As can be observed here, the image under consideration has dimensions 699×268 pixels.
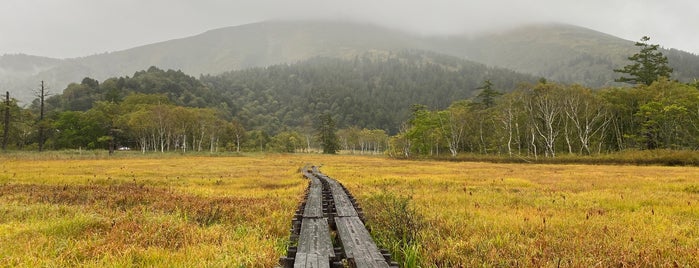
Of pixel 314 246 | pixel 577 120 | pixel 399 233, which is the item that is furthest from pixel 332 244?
pixel 577 120

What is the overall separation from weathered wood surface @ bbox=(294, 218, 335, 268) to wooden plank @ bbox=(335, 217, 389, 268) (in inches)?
11.8

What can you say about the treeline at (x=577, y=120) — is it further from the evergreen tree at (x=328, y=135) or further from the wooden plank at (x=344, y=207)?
the wooden plank at (x=344, y=207)

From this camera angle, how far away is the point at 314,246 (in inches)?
270

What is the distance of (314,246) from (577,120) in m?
72.5

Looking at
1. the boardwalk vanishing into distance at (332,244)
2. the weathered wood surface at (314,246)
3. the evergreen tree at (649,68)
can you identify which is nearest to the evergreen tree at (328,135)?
the evergreen tree at (649,68)

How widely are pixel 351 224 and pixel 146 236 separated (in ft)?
13.8

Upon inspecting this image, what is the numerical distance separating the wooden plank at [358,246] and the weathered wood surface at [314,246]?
0.30 m

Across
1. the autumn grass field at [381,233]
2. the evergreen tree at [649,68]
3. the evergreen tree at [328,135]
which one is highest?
the evergreen tree at [649,68]

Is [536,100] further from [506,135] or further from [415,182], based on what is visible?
[415,182]

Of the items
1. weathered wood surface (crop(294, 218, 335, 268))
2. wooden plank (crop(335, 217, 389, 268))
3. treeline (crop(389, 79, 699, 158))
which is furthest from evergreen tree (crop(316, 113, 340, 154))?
wooden plank (crop(335, 217, 389, 268))

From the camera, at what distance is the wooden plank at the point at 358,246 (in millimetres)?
5684

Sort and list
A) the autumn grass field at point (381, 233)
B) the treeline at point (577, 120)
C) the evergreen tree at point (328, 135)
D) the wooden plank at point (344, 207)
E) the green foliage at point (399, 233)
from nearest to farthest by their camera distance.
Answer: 1. the autumn grass field at point (381, 233)
2. the green foliage at point (399, 233)
3. the wooden plank at point (344, 207)
4. the treeline at point (577, 120)
5. the evergreen tree at point (328, 135)

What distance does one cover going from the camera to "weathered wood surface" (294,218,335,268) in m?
5.73

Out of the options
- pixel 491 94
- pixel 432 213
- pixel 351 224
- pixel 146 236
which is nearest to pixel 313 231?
pixel 351 224
